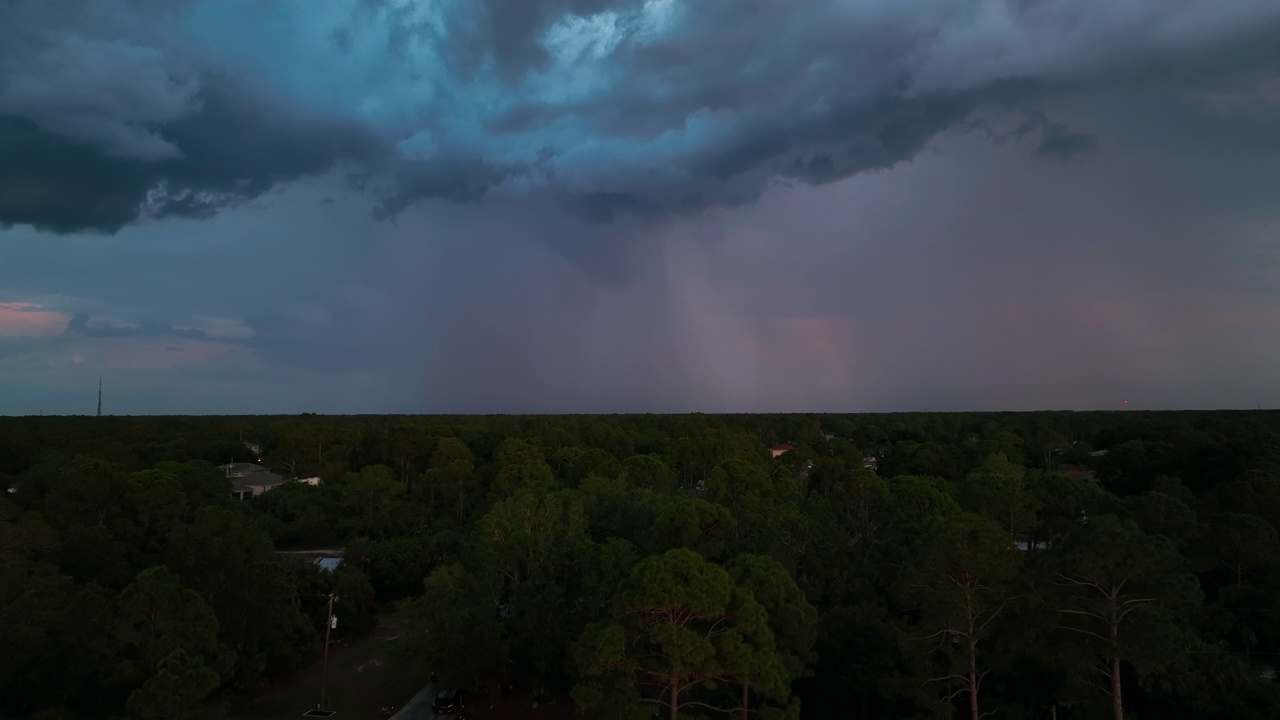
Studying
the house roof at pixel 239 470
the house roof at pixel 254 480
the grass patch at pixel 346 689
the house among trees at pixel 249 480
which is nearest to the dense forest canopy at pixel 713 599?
the grass patch at pixel 346 689

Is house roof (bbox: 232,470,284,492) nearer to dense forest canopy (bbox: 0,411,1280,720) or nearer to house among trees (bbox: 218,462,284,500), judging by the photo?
house among trees (bbox: 218,462,284,500)

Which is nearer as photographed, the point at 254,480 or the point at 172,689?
the point at 172,689

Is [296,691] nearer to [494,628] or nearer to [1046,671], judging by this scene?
[494,628]

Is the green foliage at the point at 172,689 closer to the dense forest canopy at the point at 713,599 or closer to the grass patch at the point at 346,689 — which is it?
the dense forest canopy at the point at 713,599

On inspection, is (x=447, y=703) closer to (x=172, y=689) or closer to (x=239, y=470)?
(x=172, y=689)

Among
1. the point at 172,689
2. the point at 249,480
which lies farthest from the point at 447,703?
the point at 249,480

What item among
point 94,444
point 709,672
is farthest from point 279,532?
point 709,672
